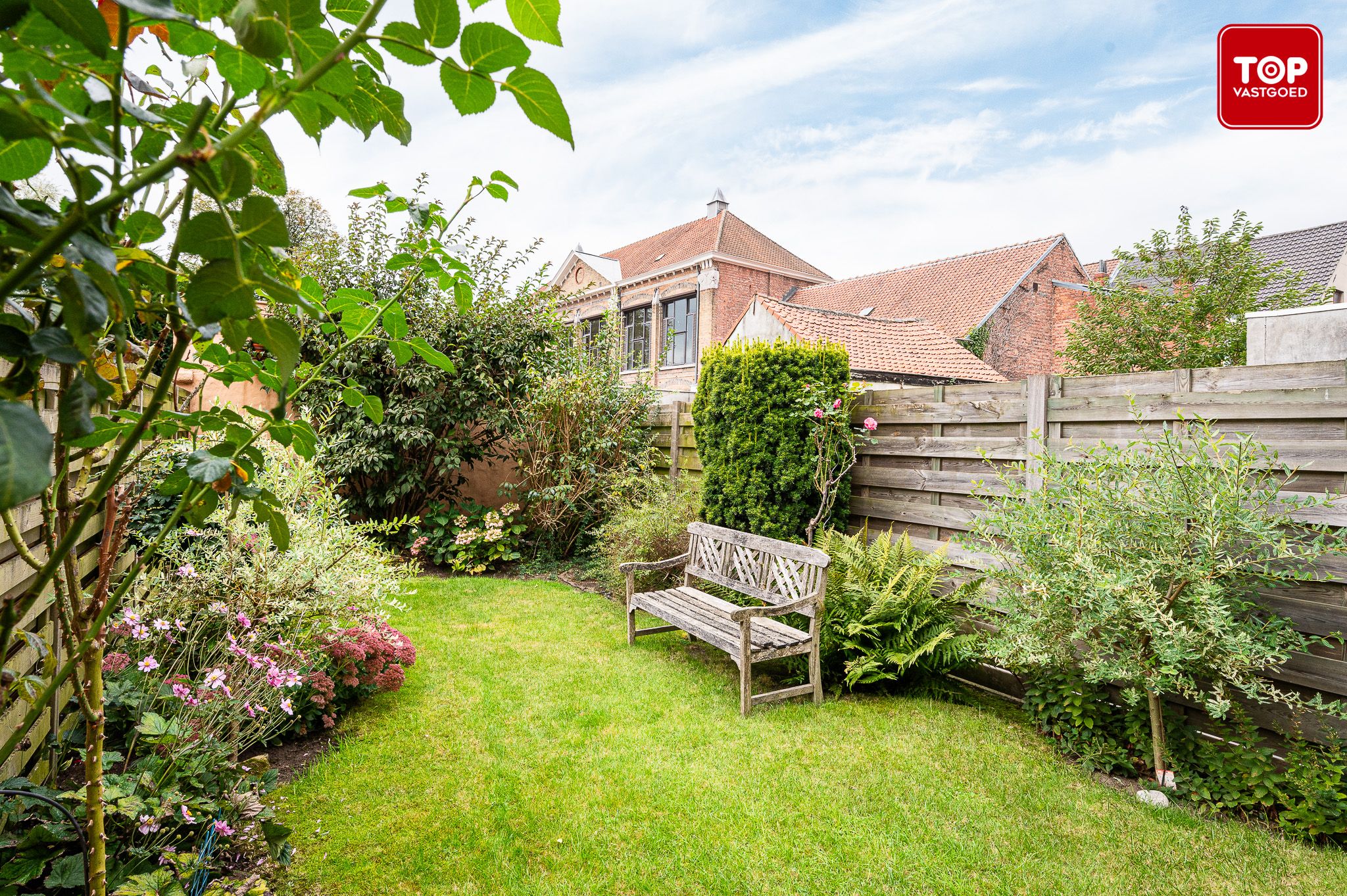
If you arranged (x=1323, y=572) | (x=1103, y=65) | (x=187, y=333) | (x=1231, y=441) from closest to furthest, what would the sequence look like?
(x=187, y=333)
(x=1323, y=572)
(x=1231, y=441)
(x=1103, y=65)

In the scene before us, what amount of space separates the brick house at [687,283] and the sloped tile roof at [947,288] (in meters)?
2.18

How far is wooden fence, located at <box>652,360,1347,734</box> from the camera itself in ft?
10.1

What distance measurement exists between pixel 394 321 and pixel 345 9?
48 cm

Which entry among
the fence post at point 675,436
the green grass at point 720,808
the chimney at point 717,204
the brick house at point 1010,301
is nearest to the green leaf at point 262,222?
the green grass at point 720,808

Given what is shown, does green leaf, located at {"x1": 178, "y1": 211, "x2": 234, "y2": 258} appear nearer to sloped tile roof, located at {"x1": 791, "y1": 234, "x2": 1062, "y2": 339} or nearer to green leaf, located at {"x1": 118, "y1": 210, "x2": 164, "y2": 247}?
green leaf, located at {"x1": 118, "y1": 210, "x2": 164, "y2": 247}

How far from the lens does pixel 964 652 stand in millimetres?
3984

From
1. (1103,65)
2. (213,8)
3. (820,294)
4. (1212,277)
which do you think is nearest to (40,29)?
(213,8)

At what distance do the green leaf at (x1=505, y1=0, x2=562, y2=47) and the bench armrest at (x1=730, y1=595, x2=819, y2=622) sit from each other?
3.85 m

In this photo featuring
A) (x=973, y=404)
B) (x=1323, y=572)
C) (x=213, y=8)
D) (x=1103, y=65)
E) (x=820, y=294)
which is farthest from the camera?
(x=820, y=294)

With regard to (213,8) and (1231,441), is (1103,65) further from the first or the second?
(213,8)

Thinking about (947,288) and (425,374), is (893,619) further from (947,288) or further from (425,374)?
(947,288)

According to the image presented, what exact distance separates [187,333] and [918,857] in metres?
3.10

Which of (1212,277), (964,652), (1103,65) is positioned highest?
(1103,65)

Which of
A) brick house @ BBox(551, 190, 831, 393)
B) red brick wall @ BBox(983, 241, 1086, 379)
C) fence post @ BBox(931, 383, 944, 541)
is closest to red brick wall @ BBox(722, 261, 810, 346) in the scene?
brick house @ BBox(551, 190, 831, 393)
